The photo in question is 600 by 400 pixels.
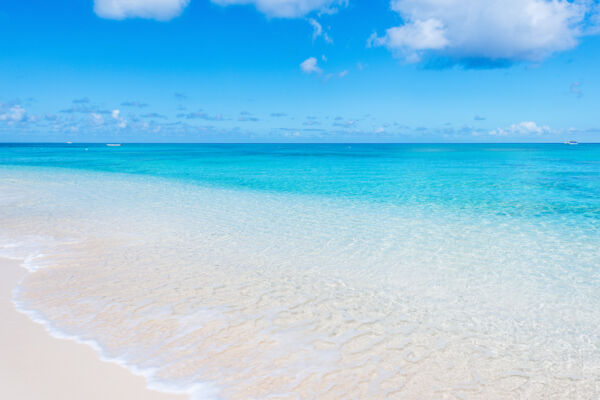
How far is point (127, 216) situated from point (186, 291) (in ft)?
27.8

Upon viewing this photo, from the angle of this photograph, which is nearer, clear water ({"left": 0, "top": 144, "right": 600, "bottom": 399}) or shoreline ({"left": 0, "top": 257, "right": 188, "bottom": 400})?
shoreline ({"left": 0, "top": 257, "right": 188, "bottom": 400})

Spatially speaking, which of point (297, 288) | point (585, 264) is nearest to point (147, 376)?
point (297, 288)

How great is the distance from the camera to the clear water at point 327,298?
15.5 feet

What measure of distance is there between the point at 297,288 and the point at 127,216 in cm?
947

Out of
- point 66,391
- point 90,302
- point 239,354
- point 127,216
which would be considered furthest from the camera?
point 127,216

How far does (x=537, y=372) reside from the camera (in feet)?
15.9

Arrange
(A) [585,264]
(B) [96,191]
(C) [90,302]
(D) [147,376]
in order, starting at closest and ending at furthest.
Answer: (D) [147,376] < (C) [90,302] < (A) [585,264] < (B) [96,191]

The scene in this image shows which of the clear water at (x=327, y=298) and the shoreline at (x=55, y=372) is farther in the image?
the clear water at (x=327, y=298)

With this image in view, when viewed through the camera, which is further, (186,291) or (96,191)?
(96,191)

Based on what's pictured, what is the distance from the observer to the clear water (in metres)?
4.72

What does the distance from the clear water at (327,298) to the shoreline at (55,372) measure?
0.67 feet

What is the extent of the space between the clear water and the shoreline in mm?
204

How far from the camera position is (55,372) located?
180 inches

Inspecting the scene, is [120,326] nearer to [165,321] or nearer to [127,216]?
[165,321]
